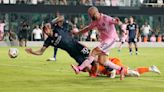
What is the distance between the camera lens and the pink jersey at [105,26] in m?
17.1

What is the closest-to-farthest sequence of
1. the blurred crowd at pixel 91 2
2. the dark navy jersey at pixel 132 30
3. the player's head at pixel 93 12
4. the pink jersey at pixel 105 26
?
the player's head at pixel 93 12 → the pink jersey at pixel 105 26 → the dark navy jersey at pixel 132 30 → the blurred crowd at pixel 91 2

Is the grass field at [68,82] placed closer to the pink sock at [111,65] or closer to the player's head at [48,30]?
the pink sock at [111,65]

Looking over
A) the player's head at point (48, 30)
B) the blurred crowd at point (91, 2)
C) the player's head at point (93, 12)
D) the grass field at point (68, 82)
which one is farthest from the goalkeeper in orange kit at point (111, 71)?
the blurred crowd at point (91, 2)

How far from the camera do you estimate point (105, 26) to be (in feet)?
56.3

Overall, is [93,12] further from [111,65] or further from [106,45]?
[111,65]

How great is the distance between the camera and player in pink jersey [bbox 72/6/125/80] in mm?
17016

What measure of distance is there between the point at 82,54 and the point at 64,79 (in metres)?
1.36

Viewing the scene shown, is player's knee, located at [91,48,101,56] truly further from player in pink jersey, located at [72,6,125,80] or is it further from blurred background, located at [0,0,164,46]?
blurred background, located at [0,0,164,46]

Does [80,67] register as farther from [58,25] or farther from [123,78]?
[58,25]

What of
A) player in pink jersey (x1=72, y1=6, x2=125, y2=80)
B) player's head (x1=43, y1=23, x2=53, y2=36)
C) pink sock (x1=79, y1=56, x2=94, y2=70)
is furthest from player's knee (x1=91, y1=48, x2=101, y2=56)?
player's head (x1=43, y1=23, x2=53, y2=36)

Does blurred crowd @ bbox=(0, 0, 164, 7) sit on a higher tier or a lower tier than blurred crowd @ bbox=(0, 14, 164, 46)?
higher

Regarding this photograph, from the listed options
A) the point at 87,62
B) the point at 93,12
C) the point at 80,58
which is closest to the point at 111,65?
the point at 87,62

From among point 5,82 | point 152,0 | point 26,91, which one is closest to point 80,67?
point 5,82

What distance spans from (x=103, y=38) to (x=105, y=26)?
1.28ft
